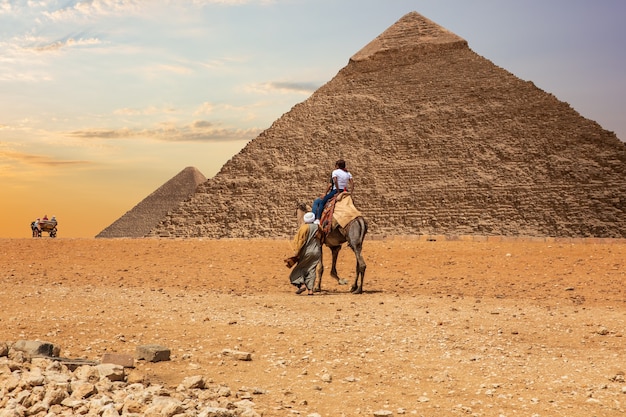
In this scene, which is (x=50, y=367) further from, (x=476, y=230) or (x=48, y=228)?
(x=476, y=230)

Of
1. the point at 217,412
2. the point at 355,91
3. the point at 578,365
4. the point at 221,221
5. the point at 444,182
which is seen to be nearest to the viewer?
the point at 217,412

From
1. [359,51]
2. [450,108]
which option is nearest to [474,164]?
[450,108]

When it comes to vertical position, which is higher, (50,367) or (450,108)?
(450,108)

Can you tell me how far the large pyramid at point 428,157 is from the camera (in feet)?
147

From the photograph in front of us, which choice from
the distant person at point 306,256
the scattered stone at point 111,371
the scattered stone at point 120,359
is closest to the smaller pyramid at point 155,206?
the distant person at point 306,256

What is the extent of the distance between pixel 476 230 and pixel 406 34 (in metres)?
24.0

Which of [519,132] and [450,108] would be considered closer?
[519,132]

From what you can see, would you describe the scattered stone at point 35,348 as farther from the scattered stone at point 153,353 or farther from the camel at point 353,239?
the camel at point 353,239

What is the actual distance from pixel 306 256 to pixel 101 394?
5561 mm

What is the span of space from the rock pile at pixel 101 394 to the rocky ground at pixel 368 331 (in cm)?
18

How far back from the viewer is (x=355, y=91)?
199 ft

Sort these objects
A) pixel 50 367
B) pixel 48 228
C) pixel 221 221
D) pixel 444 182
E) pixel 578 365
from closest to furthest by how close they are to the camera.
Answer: pixel 50 367, pixel 578 365, pixel 48 228, pixel 444 182, pixel 221 221

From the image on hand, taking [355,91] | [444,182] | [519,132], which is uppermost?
[355,91]

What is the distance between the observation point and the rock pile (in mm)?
4148
